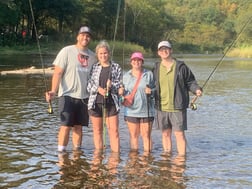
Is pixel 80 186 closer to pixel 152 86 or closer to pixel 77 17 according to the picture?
pixel 152 86

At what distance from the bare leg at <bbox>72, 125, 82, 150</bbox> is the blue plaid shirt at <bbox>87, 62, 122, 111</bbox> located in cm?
62

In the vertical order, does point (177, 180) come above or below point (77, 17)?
below

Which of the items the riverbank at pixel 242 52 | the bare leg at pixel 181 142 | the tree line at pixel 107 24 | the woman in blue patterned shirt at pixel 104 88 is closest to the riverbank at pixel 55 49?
the riverbank at pixel 242 52

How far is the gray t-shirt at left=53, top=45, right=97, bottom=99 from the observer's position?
7.40m

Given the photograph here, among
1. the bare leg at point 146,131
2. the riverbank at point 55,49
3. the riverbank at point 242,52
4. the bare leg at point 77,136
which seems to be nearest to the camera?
the bare leg at point 146,131

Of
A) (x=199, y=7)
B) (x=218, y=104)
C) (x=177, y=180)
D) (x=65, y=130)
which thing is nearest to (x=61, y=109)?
(x=65, y=130)

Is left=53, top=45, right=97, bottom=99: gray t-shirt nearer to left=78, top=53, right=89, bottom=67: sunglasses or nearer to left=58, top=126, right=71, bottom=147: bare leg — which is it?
left=78, top=53, right=89, bottom=67: sunglasses

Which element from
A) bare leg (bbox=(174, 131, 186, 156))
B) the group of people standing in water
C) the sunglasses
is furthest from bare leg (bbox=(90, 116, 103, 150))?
bare leg (bbox=(174, 131, 186, 156))

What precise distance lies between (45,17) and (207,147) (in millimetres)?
70945

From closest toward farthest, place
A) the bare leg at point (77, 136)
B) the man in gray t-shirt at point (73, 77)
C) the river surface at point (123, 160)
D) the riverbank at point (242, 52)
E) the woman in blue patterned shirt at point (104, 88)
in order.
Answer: the river surface at point (123, 160) < the woman in blue patterned shirt at point (104, 88) < the man in gray t-shirt at point (73, 77) < the bare leg at point (77, 136) < the riverbank at point (242, 52)

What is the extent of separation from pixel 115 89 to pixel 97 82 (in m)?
0.31

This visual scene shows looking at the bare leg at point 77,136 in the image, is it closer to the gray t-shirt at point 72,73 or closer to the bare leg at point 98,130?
the bare leg at point 98,130

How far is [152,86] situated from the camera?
7.54 metres

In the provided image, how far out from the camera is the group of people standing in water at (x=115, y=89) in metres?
7.34
